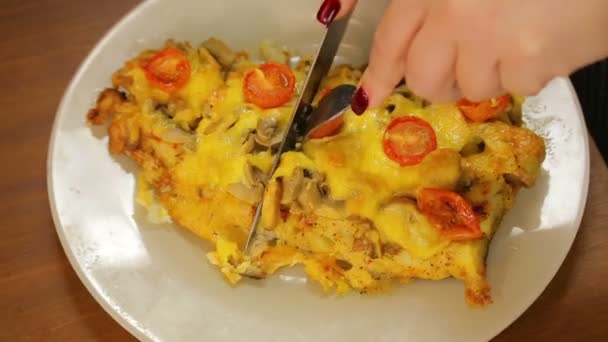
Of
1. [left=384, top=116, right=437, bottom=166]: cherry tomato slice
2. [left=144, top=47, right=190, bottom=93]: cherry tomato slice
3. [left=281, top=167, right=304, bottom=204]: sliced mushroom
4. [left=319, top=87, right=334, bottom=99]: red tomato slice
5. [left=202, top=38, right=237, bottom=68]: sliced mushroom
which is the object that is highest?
[left=384, top=116, right=437, bottom=166]: cherry tomato slice

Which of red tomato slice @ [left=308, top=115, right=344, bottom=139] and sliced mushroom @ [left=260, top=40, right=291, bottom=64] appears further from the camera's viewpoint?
sliced mushroom @ [left=260, top=40, right=291, bottom=64]

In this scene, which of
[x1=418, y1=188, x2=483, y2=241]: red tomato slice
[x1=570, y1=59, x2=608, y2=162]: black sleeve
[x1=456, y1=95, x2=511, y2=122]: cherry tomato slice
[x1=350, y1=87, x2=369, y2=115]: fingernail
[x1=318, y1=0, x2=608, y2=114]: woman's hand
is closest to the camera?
[x1=318, y1=0, x2=608, y2=114]: woman's hand

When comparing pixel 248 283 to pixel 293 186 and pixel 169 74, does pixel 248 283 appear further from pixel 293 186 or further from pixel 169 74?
pixel 169 74

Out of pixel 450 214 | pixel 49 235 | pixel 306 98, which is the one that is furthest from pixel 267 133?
pixel 49 235

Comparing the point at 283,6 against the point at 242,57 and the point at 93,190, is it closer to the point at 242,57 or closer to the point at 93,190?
the point at 242,57

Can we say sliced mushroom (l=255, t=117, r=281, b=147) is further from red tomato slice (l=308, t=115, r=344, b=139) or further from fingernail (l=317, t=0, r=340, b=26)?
fingernail (l=317, t=0, r=340, b=26)

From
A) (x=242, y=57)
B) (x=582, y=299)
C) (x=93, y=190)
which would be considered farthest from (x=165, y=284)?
(x=582, y=299)

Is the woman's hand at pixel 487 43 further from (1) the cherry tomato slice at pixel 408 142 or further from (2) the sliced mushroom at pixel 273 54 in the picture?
(2) the sliced mushroom at pixel 273 54

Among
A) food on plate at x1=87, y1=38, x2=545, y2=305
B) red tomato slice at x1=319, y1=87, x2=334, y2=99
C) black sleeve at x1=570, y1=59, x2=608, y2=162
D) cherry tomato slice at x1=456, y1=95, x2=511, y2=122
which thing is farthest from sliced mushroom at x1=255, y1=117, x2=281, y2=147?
black sleeve at x1=570, y1=59, x2=608, y2=162
